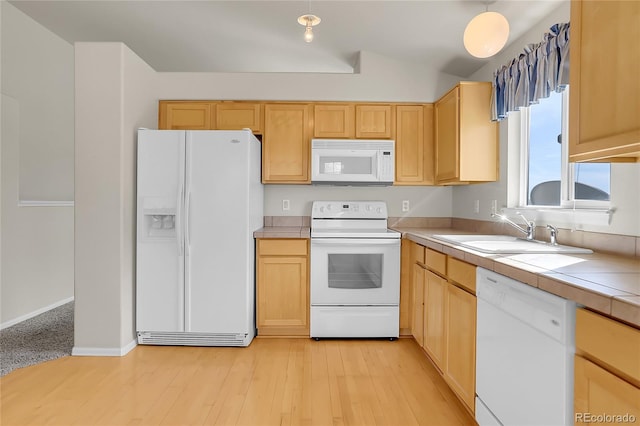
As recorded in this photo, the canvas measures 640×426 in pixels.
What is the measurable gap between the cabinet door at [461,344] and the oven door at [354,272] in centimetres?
88

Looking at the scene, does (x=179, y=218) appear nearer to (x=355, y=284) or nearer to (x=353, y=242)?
(x=353, y=242)

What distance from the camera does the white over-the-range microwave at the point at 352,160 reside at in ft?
10.8

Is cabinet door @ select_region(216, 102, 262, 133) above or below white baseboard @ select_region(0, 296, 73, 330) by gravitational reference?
above

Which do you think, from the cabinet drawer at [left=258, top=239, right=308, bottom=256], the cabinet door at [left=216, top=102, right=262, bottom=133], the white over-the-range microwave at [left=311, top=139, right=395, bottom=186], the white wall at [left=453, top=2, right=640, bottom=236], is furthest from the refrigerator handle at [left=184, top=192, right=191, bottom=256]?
the white wall at [left=453, top=2, right=640, bottom=236]

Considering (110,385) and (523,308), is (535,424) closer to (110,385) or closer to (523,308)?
(523,308)

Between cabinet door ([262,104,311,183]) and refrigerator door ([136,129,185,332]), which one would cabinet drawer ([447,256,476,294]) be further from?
refrigerator door ([136,129,185,332])

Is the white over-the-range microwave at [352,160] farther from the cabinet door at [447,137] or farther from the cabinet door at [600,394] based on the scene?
the cabinet door at [600,394]

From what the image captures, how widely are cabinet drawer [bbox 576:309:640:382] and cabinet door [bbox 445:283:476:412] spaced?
74 cm

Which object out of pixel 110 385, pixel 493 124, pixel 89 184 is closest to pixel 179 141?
pixel 89 184

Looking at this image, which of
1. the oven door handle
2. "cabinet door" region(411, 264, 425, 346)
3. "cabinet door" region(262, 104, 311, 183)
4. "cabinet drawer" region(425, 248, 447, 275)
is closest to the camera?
"cabinet drawer" region(425, 248, 447, 275)

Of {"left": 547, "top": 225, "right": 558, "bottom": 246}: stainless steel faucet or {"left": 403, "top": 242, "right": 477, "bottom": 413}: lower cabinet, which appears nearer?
{"left": 403, "top": 242, "right": 477, "bottom": 413}: lower cabinet

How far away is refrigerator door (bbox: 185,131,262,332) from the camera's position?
2814mm

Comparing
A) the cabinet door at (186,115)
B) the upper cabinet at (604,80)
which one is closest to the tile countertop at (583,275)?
the upper cabinet at (604,80)

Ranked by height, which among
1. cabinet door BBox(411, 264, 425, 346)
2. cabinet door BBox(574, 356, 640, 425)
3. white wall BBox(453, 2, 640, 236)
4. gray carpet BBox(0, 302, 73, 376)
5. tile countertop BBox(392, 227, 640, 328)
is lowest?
gray carpet BBox(0, 302, 73, 376)
